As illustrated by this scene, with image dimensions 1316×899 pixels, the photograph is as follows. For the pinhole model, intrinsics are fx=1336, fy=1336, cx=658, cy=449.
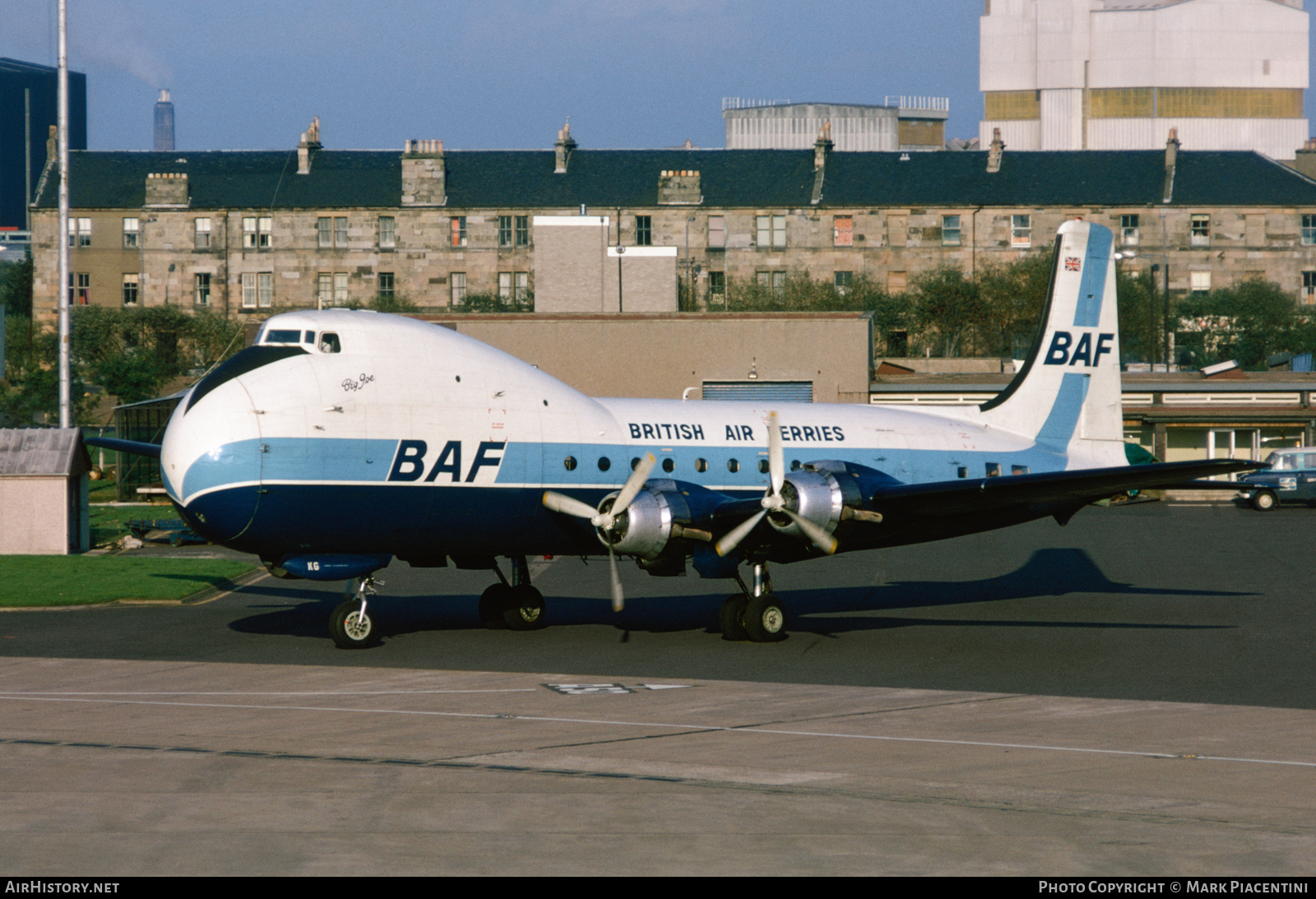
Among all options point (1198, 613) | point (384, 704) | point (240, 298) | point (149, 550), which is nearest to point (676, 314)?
point (149, 550)

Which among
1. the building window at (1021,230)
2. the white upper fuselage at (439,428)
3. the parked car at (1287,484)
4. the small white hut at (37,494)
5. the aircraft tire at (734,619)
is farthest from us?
the building window at (1021,230)

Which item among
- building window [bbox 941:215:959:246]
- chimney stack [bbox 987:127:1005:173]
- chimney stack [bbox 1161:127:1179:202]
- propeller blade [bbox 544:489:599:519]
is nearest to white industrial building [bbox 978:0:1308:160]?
chimney stack [bbox 1161:127:1179:202]

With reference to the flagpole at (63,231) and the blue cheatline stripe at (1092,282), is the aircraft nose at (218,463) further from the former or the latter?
the flagpole at (63,231)

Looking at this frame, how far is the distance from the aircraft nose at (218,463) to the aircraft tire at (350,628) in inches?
102

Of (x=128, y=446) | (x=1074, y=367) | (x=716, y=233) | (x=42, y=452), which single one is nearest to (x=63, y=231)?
(x=42, y=452)

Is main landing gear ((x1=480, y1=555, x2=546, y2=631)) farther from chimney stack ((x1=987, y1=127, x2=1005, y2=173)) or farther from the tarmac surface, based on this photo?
chimney stack ((x1=987, y1=127, x2=1005, y2=173))

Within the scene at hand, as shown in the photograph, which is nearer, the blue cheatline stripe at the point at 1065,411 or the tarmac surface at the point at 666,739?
the tarmac surface at the point at 666,739

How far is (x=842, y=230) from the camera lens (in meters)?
110

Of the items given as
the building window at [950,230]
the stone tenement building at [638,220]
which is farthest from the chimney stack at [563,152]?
the building window at [950,230]

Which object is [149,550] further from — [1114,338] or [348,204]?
[348,204]

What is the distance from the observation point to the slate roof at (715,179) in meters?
110

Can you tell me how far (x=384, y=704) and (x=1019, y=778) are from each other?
922 centimetres

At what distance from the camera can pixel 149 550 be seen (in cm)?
4312

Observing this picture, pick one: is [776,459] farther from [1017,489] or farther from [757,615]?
[1017,489]
